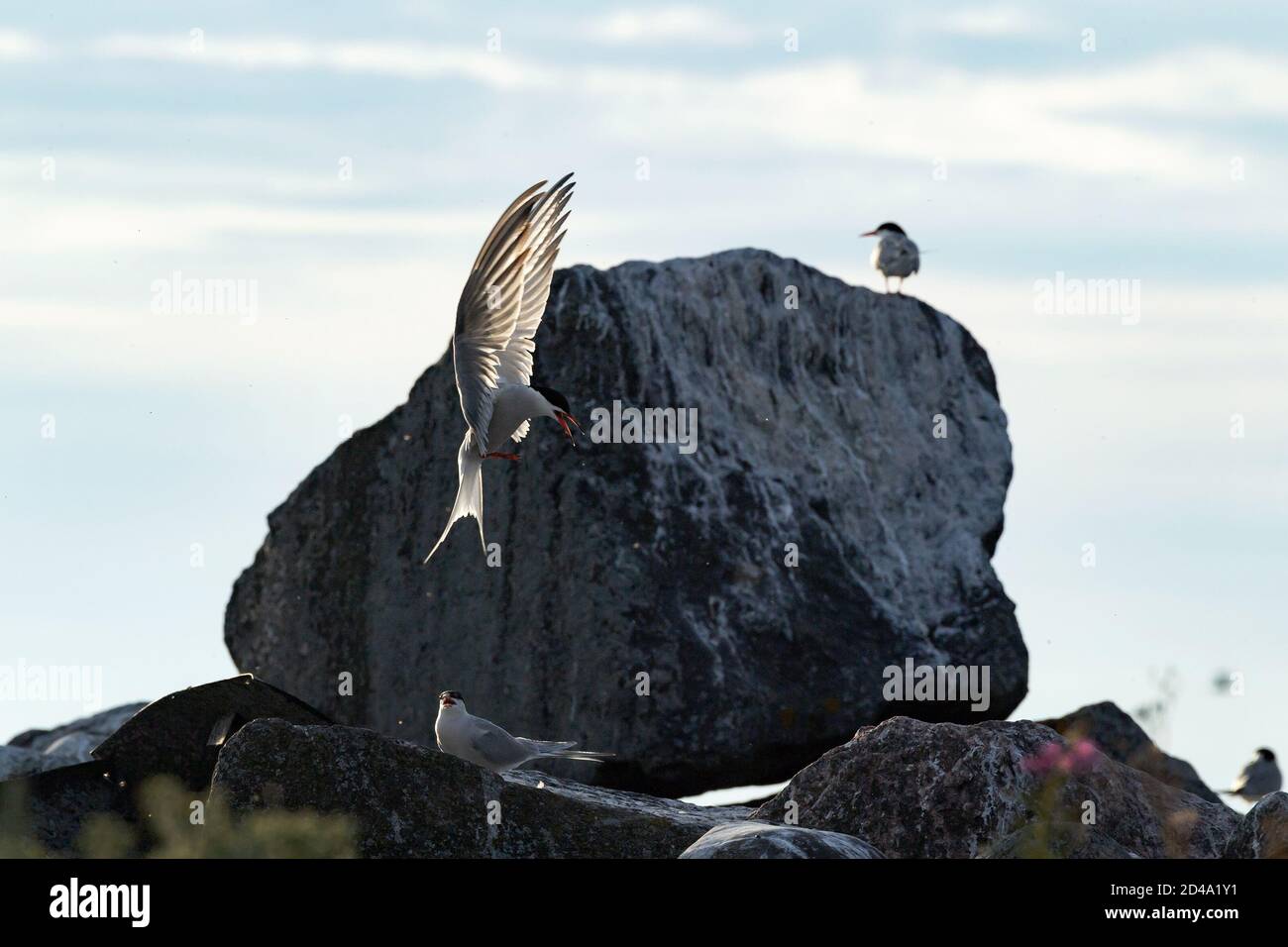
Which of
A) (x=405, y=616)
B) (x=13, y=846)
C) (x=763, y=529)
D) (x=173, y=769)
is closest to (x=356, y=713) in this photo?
(x=405, y=616)

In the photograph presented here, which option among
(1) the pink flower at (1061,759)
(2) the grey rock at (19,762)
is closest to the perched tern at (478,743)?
(1) the pink flower at (1061,759)

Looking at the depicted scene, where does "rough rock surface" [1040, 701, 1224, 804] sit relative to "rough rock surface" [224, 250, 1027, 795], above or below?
below

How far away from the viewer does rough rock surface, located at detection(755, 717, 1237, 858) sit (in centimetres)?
901

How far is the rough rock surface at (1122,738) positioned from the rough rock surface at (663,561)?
737mm

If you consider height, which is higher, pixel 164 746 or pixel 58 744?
pixel 164 746

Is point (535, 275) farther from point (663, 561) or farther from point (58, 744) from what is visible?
point (58, 744)

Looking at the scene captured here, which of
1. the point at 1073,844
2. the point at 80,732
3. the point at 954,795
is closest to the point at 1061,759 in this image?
the point at 1073,844

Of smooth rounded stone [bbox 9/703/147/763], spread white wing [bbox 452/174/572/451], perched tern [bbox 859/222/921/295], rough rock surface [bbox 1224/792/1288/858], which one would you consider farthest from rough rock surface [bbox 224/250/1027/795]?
rough rock surface [bbox 1224/792/1288/858]

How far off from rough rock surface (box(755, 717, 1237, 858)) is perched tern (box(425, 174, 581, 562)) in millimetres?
2187

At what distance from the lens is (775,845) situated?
709 cm

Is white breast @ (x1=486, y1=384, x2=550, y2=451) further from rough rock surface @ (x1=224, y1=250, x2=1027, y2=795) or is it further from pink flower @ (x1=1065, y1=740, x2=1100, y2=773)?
rough rock surface @ (x1=224, y1=250, x2=1027, y2=795)

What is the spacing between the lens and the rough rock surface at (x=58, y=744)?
14.8m

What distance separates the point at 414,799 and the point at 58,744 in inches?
402
